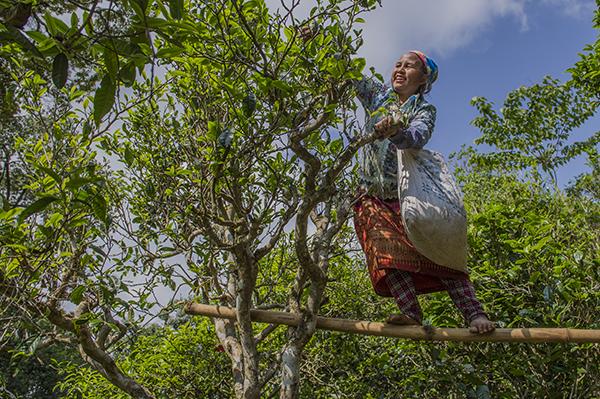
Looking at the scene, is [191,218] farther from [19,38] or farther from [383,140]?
[19,38]

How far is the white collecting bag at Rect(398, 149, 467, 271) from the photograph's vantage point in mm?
2285

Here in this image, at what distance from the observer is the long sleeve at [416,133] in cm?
231

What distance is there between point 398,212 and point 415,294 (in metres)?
0.41

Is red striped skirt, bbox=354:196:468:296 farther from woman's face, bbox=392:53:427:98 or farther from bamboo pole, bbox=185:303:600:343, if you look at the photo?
woman's face, bbox=392:53:427:98

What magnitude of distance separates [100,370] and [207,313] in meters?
1.11

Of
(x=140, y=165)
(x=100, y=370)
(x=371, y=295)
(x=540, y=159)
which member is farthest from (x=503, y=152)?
(x=100, y=370)

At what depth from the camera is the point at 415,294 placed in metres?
2.57

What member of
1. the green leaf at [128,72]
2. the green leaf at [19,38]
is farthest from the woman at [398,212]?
the green leaf at [19,38]

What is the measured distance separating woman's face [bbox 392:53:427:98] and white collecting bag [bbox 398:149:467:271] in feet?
1.28

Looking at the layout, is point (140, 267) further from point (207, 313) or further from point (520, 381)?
point (520, 381)

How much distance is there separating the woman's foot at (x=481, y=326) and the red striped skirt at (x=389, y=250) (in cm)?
26

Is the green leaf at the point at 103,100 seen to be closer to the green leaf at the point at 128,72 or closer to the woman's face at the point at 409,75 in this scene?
the green leaf at the point at 128,72

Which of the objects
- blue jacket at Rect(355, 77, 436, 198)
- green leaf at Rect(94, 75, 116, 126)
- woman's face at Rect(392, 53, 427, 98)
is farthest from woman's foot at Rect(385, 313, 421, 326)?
green leaf at Rect(94, 75, 116, 126)

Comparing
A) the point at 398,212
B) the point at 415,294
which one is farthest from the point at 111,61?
the point at 415,294
